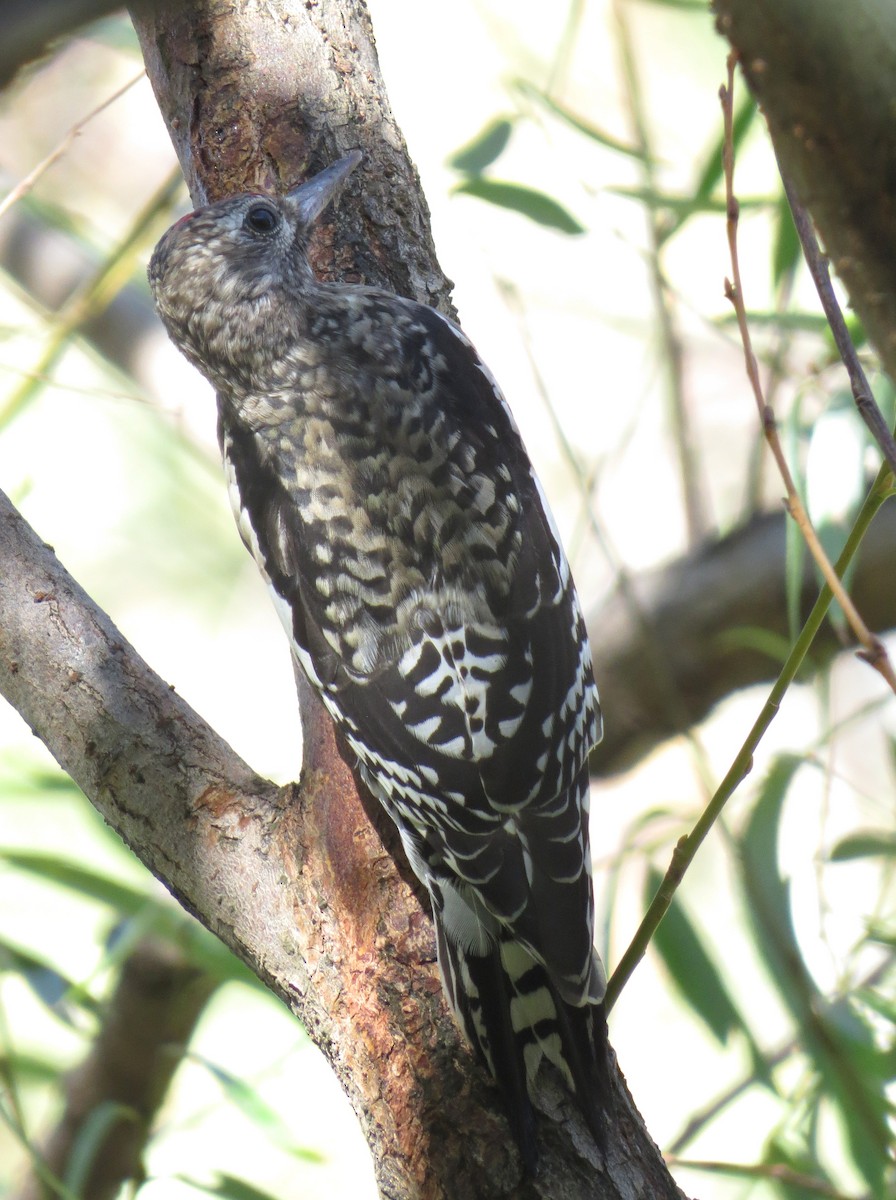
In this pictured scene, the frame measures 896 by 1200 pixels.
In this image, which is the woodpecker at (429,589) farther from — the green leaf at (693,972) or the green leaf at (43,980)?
the green leaf at (43,980)

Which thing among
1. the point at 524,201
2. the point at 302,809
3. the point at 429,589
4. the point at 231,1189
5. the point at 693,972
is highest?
the point at 524,201

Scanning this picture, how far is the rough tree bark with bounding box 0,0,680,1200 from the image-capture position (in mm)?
1409

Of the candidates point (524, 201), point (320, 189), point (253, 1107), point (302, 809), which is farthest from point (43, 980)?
point (524, 201)

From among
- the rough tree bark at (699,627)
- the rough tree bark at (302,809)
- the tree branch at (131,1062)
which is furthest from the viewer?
the rough tree bark at (699,627)

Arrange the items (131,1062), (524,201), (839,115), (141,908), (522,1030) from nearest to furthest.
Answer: (839,115) < (522,1030) < (524,201) < (141,908) < (131,1062)

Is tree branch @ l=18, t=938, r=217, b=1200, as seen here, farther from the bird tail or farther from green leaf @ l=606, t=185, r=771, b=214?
green leaf @ l=606, t=185, r=771, b=214

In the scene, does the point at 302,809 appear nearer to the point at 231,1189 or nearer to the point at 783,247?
the point at 231,1189

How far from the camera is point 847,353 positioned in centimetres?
93

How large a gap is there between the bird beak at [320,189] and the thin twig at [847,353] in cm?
100

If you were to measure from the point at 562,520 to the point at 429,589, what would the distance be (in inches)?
145

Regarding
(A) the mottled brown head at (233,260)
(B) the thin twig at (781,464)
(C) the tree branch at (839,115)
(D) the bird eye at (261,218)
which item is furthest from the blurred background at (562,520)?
(C) the tree branch at (839,115)

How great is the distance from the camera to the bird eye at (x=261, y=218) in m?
1.94

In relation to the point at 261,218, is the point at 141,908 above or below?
below

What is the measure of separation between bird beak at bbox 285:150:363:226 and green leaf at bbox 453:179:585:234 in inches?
9.3
